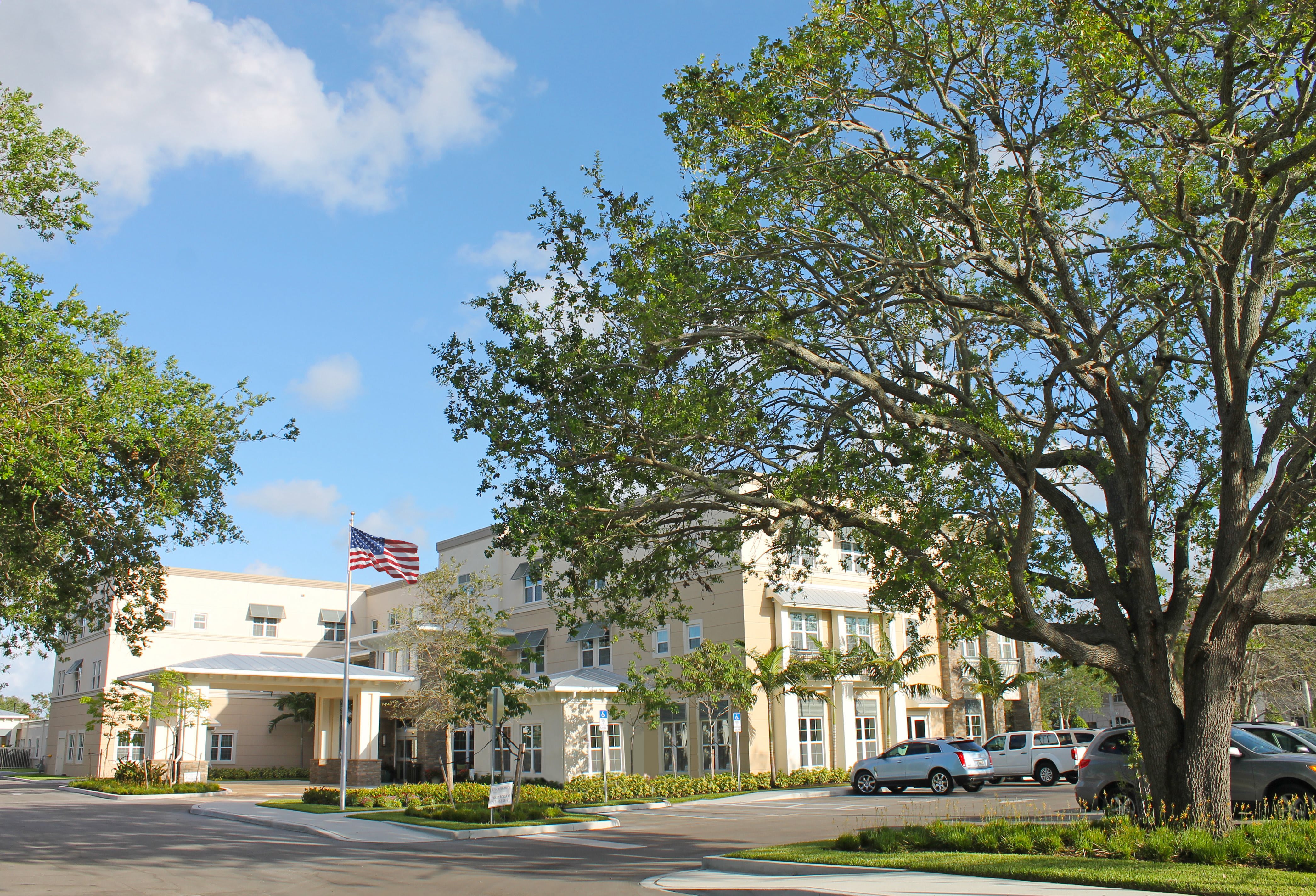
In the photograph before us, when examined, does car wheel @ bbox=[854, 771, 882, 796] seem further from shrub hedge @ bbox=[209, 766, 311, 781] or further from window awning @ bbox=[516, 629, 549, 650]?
shrub hedge @ bbox=[209, 766, 311, 781]

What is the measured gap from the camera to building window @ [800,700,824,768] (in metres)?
34.1

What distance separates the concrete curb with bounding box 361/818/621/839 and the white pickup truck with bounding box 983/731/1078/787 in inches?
602

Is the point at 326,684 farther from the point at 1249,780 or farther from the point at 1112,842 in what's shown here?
the point at 1112,842

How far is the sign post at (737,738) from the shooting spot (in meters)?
29.5

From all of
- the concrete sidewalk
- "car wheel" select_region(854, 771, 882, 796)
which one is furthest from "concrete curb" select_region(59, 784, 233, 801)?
the concrete sidewalk

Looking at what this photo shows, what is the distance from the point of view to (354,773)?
1341 inches

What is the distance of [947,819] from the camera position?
1638 cm

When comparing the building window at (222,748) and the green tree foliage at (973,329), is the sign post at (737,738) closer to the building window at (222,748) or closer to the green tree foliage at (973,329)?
the green tree foliage at (973,329)

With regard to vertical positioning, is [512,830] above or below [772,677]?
below

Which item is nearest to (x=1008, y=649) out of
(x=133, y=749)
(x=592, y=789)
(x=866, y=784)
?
(x=866, y=784)

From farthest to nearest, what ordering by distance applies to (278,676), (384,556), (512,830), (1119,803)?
(278,676), (384,556), (512,830), (1119,803)

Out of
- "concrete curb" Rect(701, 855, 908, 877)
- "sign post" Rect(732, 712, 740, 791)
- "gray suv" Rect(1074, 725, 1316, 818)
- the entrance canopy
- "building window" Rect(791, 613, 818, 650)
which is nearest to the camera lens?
"concrete curb" Rect(701, 855, 908, 877)

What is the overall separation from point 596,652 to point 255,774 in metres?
23.3

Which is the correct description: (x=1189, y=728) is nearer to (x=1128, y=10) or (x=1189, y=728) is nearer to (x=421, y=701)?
(x=1128, y=10)
